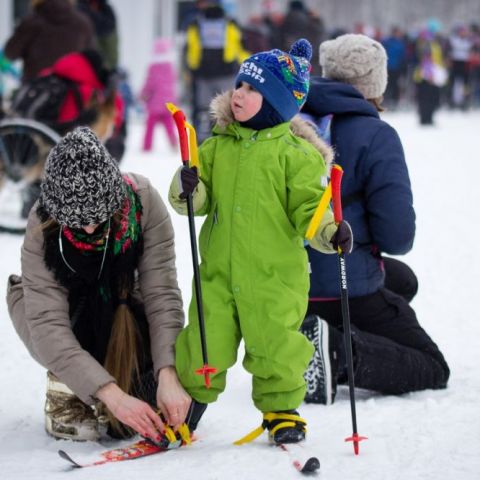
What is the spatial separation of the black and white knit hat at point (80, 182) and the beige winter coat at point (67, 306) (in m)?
0.19

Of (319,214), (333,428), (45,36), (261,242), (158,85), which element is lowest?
(333,428)

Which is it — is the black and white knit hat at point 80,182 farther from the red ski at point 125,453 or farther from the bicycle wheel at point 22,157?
the bicycle wheel at point 22,157

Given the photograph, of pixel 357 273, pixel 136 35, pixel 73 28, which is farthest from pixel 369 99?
pixel 136 35

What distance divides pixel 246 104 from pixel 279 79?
13 centimetres

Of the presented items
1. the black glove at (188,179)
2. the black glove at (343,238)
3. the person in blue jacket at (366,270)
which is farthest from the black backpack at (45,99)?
the black glove at (343,238)

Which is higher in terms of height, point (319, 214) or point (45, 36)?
point (45, 36)

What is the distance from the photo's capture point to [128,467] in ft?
9.11

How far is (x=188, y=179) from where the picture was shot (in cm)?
282

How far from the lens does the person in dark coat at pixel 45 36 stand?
23.9 feet

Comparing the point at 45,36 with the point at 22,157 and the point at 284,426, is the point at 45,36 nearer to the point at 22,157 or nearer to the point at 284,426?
the point at 22,157

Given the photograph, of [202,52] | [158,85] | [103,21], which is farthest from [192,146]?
[158,85]

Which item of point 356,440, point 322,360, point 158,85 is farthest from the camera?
point 158,85

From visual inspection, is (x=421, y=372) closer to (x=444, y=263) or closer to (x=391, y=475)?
(x=391, y=475)

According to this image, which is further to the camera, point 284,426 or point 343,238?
point 284,426
